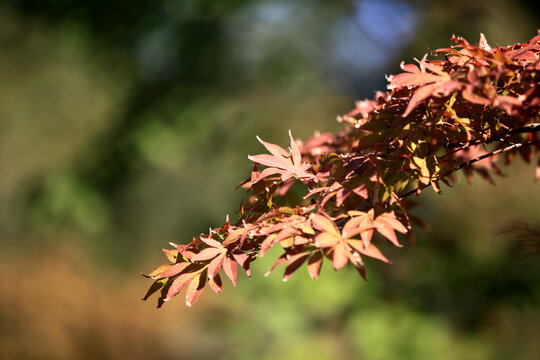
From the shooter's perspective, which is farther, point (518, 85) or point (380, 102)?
point (380, 102)

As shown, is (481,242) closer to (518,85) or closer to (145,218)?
(518,85)

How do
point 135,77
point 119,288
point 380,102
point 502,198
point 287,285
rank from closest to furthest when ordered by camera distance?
1. point 380,102
2. point 502,198
3. point 287,285
4. point 135,77
5. point 119,288

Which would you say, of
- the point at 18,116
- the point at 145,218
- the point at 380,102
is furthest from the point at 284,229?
the point at 18,116

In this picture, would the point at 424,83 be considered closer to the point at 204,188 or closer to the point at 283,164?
the point at 283,164

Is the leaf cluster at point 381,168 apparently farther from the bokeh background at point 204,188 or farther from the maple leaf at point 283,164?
the bokeh background at point 204,188

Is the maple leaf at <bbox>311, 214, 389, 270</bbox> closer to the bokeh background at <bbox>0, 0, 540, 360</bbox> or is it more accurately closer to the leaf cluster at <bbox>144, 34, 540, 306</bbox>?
the leaf cluster at <bbox>144, 34, 540, 306</bbox>

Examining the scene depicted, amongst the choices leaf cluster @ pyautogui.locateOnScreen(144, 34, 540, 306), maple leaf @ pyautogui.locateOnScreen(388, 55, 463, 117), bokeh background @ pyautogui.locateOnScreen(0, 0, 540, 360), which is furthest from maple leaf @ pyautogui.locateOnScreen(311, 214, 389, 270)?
bokeh background @ pyautogui.locateOnScreen(0, 0, 540, 360)

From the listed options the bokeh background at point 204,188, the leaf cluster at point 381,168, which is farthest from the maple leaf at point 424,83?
the bokeh background at point 204,188
